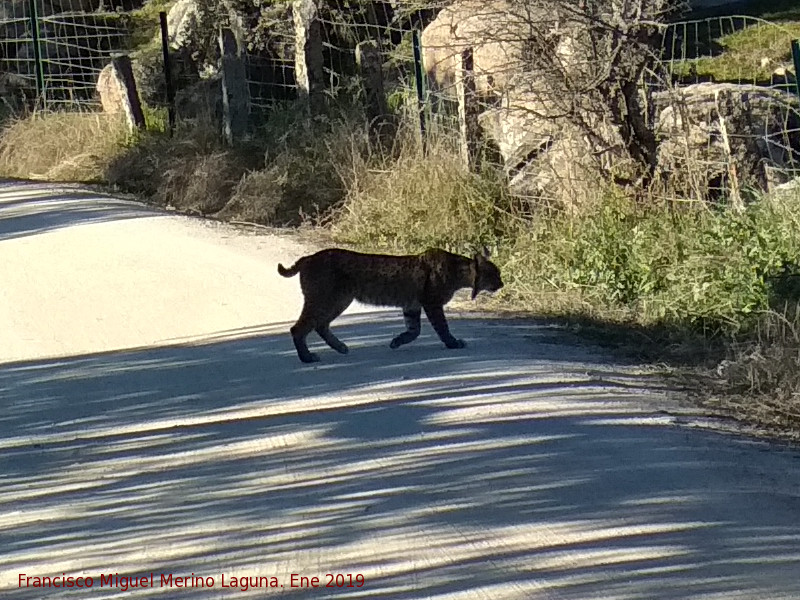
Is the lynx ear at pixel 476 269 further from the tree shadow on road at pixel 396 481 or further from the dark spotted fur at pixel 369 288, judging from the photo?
the tree shadow on road at pixel 396 481

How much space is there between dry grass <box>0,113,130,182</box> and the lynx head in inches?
351

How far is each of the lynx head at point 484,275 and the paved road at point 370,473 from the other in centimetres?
32

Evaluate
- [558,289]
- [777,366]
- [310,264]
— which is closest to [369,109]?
[558,289]

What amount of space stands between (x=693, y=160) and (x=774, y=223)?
1743 millimetres

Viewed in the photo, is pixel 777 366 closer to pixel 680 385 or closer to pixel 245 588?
pixel 680 385

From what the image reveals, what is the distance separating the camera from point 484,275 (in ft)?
30.6

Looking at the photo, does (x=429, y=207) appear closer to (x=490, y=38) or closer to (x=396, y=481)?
(x=490, y=38)

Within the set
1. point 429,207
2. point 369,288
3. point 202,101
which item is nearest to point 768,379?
point 369,288

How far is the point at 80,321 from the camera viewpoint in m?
10.5

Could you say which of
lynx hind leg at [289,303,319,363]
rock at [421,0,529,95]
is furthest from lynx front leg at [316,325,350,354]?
rock at [421,0,529,95]

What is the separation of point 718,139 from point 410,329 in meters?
4.37

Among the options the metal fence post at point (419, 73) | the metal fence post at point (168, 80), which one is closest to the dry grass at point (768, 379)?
the metal fence post at point (419, 73)

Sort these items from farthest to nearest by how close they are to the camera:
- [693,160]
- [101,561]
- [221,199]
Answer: [221,199]
[693,160]
[101,561]

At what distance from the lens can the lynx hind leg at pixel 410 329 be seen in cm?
875
